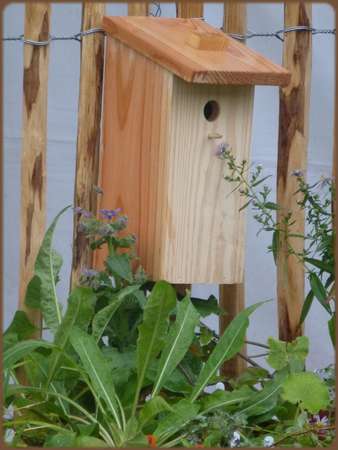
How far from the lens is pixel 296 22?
251 cm

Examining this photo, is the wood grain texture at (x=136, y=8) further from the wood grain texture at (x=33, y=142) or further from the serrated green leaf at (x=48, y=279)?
the serrated green leaf at (x=48, y=279)

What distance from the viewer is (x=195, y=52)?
2168 mm

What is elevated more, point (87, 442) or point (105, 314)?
point (105, 314)

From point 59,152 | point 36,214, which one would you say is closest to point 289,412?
point 36,214

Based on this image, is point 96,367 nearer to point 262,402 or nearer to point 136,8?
point 262,402

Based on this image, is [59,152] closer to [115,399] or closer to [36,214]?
[36,214]

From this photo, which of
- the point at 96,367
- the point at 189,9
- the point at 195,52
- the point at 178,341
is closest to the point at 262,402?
the point at 178,341

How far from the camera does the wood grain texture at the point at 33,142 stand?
2.38 meters

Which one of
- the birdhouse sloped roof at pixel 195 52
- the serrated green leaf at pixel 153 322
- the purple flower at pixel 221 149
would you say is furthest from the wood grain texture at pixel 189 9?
the serrated green leaf at pixel 153 322

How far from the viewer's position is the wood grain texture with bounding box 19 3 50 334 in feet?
7.80

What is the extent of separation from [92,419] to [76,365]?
0.10 meters

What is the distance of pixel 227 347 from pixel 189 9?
81cm

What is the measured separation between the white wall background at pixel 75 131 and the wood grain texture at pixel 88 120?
655mm

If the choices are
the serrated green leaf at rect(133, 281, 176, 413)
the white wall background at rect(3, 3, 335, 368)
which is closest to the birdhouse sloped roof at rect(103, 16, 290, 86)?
the serrated green leaf at rect(133, 281, 176, 413)
